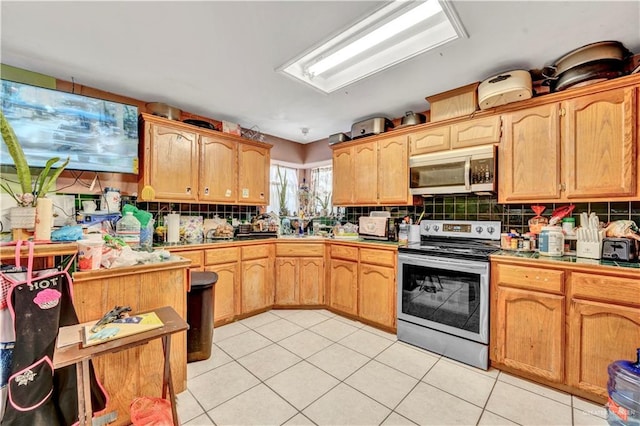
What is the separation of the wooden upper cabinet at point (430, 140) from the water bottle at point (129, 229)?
2765 millimetres

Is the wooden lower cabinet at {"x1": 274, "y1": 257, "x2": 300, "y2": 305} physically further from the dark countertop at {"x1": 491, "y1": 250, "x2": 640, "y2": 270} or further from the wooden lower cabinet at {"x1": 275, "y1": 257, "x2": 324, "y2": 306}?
the dark countertop at {"x1": 491, "y1": 250, "x2": 640, "y2": 270}

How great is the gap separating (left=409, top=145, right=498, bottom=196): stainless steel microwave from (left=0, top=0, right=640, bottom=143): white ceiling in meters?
0.63

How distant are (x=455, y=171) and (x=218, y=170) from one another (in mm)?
2578

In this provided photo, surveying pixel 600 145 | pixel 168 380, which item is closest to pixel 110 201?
pixel 168 380

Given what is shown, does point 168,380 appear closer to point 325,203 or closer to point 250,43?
point 250,43

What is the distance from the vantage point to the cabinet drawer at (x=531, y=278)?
1.86 metres

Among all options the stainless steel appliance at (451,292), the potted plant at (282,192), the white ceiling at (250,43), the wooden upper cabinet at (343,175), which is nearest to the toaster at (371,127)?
the wooden upper cabinet at (343,175)

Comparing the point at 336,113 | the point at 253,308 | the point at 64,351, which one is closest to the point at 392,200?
the point at 336,113

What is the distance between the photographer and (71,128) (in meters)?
2.37

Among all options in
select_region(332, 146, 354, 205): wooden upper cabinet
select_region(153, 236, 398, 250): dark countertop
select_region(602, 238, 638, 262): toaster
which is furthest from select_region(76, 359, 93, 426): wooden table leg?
select_region(602, 238, 638, 262): toaster

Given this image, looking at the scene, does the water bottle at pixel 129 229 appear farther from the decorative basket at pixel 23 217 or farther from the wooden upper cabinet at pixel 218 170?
the decorative basket at pixel 23 217

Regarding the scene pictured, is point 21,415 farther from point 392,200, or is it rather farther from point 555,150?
point 555,150

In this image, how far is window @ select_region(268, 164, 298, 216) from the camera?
4.23 m

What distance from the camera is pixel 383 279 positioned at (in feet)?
9.18
